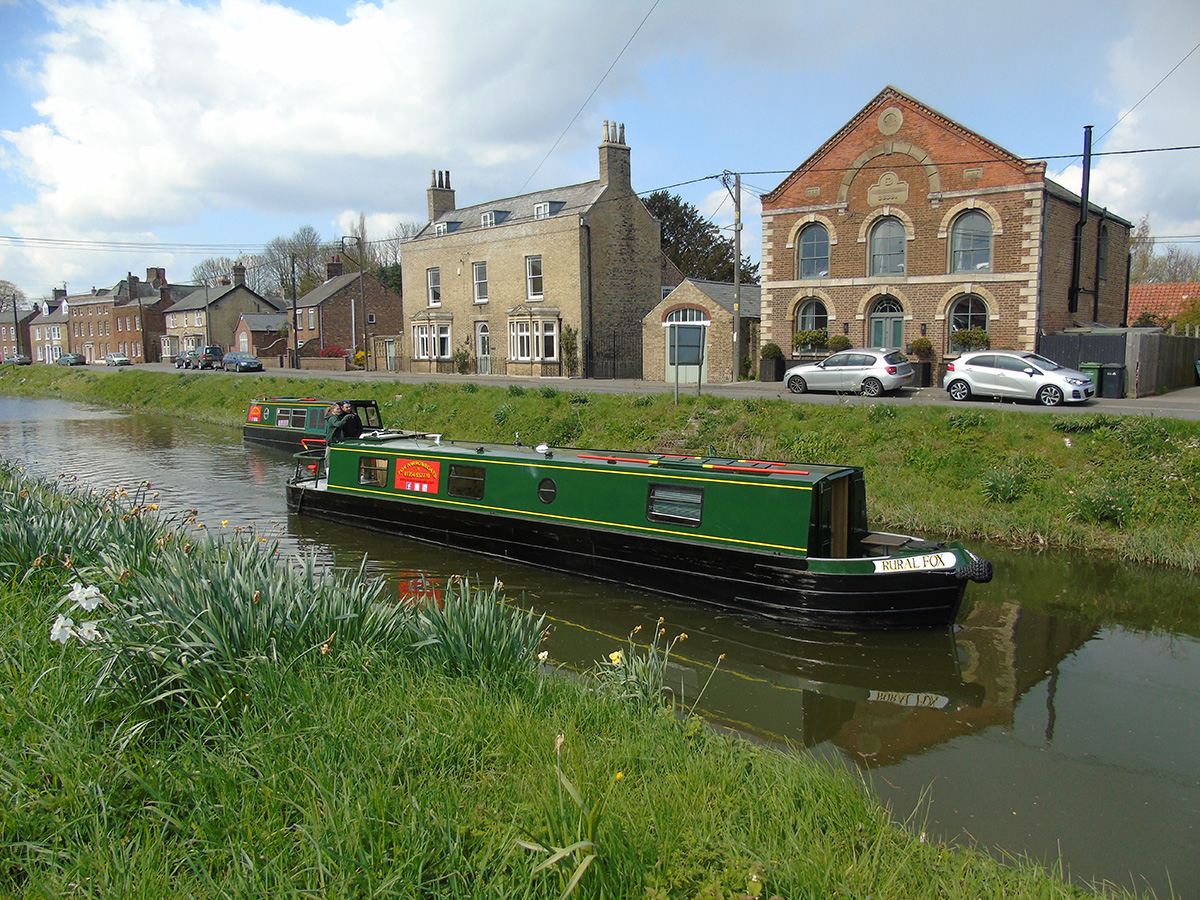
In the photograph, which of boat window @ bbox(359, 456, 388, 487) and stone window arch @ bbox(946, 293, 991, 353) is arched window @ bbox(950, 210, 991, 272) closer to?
stone window arch @ bbox(946, 293, 991, 353)

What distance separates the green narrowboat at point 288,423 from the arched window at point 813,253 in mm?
15899

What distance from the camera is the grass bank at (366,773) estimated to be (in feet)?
12.2

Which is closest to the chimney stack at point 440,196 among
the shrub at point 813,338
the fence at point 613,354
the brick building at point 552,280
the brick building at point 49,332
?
the brick building at point 552,280

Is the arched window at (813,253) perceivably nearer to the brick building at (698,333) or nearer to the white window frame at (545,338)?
the brick building at (698,333)

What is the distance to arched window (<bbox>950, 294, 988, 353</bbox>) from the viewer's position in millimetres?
25797

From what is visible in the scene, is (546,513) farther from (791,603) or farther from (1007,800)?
(1007,800)

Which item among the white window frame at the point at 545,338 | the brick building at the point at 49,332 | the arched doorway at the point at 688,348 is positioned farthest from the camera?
the brick building at the point at 49,332

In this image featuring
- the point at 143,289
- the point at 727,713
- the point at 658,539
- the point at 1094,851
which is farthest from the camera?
the point at 143,289

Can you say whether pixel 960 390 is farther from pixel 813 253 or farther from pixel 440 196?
pixel 440 196

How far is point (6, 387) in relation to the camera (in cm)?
5381

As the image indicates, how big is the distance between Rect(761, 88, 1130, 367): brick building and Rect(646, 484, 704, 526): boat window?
18213 millimetres

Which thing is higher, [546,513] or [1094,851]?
[546,513]

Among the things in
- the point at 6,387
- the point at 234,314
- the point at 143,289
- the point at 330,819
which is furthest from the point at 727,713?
the point at 143,289

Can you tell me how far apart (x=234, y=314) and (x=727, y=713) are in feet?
231
